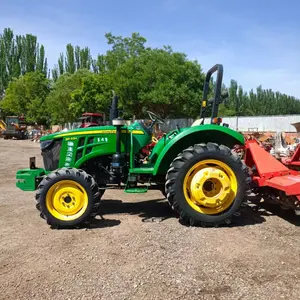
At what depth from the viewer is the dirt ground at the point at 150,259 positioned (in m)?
2.90

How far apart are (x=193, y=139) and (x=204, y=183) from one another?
72 cm

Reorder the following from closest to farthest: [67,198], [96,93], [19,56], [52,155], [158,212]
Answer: [67,198] → [52,155] → [158,212] → [96,93] → [19,56]

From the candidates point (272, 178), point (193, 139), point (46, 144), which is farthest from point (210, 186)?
point (46, 144)

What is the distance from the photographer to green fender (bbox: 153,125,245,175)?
15.5 feet

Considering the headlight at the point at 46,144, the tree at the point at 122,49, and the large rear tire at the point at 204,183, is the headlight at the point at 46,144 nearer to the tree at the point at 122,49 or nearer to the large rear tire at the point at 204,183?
the large rear tire at the point at 204,183

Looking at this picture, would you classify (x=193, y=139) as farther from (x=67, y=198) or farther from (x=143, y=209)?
(x=67, y=198)

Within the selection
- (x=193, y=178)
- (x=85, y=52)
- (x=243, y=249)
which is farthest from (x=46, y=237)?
(x=85, y=52)

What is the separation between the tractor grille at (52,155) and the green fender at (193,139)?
1.52m

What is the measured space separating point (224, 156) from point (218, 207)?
0.70 meters

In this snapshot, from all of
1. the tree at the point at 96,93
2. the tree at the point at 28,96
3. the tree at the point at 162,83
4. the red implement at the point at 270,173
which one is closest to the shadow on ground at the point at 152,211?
the red implement at the point at 270,173

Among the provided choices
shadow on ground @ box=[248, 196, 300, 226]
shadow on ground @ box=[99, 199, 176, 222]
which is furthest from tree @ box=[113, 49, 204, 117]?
shadow on ground @ box=[248, 196, 300, 226]

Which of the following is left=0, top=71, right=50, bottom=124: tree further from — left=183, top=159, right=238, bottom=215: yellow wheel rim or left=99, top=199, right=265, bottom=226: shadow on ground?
left=183, top=159, right=238, bottom=215: yellow wheel rim

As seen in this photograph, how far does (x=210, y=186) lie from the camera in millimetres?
4730

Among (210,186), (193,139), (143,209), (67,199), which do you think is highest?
(193,139)
